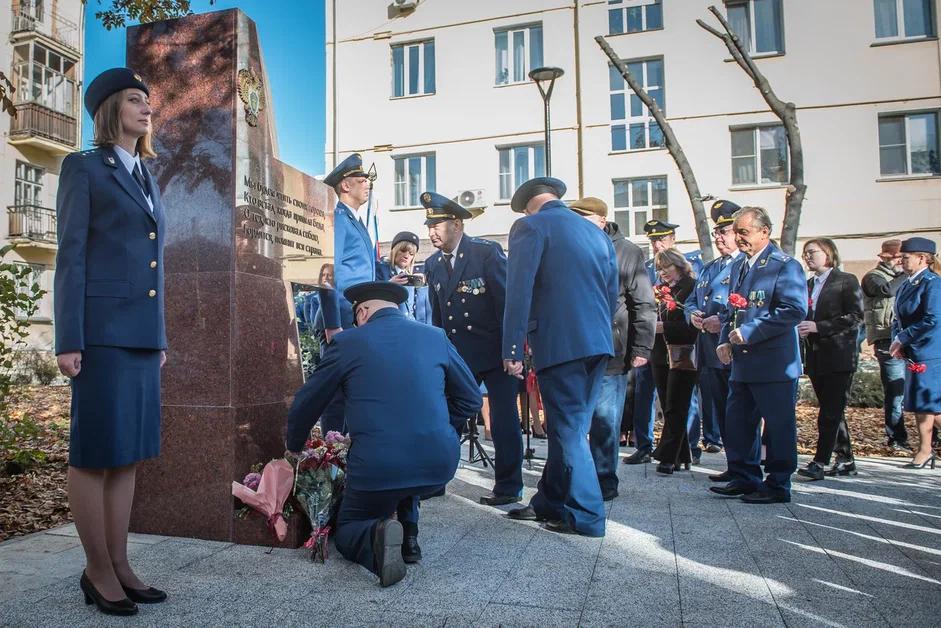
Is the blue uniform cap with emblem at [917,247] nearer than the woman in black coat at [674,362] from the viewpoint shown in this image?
No

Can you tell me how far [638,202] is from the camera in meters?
21.0

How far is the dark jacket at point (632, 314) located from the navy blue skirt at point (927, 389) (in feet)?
9.83

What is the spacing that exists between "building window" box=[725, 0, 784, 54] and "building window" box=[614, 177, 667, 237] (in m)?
4.29

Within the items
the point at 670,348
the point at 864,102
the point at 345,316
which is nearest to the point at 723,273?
the point at 670,348

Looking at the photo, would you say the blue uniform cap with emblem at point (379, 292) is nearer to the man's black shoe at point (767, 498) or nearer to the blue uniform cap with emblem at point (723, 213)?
the man's black shoe at point (767, 498)

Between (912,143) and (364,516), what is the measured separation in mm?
20192

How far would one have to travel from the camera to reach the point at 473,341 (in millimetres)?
5582

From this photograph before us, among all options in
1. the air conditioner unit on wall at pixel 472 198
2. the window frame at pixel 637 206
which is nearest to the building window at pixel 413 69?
the air conditioner unit on wall at pixel 472 198

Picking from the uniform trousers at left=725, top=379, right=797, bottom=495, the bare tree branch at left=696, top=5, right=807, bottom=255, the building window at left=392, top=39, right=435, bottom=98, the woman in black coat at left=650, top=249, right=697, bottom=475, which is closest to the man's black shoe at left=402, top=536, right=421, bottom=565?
the uniform trousers at left=725, top=379, right=797, bottom=495

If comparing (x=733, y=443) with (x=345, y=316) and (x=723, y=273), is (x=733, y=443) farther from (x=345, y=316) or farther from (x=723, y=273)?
(x=345, y=316)

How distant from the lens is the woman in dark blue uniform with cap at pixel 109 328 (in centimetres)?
318

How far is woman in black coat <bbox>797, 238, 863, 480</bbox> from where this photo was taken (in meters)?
6.54

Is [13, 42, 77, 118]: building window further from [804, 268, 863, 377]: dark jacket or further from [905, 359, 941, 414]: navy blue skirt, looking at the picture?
[905, 359, 941, 414]: navy blue skirt

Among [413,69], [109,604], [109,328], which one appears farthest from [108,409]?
[413,69]
